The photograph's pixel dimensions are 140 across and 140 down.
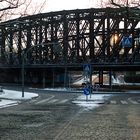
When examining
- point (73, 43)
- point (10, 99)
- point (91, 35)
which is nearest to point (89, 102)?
point (10, 99)

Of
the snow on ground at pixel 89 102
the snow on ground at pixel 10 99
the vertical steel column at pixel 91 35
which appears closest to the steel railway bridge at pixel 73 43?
the vertical steel column at pixel 91 35

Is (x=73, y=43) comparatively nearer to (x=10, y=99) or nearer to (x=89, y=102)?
(x=10, y=99)

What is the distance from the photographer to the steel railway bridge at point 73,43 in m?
94.6

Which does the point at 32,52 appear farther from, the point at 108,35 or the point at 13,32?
the point at 108,35

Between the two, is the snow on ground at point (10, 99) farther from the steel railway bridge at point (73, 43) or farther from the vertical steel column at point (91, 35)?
the vertical steel column at point (91, 35)

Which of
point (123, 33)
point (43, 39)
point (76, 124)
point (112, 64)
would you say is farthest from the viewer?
point (43, 39)

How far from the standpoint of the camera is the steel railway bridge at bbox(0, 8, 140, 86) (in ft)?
310

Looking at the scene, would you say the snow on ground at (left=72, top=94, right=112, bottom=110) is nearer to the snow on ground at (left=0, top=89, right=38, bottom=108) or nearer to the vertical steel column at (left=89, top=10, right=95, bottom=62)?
the snow on ground at (left=0, top=89, right=38, bottom=108)

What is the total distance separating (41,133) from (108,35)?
8389cm

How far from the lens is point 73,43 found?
347 ft

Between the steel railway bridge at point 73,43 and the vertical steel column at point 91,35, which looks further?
the vertical steel column at point 91,35

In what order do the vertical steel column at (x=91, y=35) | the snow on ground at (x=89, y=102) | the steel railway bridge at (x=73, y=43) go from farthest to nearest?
1. the vertical steel column at (x=91, y=35)
2. the steel railway bridge at (x=73, y=43)
3. the snow on ground at (x=89, y=102)

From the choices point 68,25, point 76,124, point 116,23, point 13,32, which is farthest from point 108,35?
point 76,124

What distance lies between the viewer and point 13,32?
381 feet
